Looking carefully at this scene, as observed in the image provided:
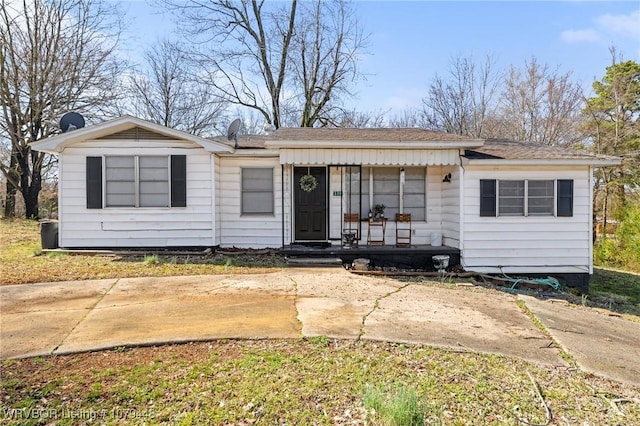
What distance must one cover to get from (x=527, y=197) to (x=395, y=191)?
3.13m

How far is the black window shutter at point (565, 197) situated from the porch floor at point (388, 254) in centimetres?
261

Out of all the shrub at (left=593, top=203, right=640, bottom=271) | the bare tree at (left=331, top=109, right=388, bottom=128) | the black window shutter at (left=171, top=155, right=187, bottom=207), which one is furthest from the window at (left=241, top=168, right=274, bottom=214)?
the bare tree at (left=331, top=109, right=388, bottom=128)

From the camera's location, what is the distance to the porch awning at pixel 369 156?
31.4 feet

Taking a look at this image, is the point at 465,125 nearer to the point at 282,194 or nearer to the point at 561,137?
the point at 561,137

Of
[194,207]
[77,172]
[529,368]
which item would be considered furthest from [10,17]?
[529,368]

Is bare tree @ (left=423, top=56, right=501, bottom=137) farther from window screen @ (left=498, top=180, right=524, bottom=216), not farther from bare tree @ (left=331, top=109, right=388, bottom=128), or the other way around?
window screen @ (left=498, top=180, right=524, bottom=216)

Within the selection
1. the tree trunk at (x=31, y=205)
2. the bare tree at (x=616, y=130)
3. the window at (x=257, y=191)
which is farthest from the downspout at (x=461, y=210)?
the tree trunk at (x=31, y=205)

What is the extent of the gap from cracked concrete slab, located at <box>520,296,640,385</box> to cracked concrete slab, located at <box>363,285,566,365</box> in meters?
0.23

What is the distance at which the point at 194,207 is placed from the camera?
32.6 feet

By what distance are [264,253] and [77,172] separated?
4.88 m

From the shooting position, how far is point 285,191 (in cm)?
1047

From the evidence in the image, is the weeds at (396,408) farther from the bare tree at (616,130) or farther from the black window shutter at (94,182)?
the bare tree at (616,130)

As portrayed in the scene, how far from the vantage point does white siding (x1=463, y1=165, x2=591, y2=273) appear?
945 cm

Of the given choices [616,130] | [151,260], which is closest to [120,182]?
[151,260]
